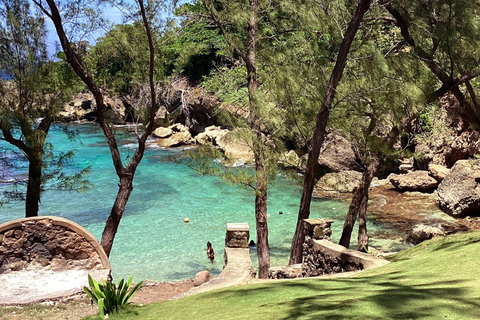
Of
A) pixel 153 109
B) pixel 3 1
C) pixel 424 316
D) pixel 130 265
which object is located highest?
pixel 3 1

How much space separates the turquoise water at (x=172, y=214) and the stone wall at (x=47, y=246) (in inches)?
162

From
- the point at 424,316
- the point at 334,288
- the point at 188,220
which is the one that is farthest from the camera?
the point at 188,220

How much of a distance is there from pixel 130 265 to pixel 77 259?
5696 millimetres

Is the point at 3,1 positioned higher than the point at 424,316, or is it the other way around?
the point at 3,1

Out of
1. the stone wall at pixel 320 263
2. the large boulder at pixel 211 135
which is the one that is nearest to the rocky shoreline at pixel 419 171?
the stone wall at pixel 320 263

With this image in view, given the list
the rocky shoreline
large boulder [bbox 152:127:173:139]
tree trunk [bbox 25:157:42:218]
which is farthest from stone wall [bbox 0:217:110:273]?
large boulder [bbox 152:127:173:139]

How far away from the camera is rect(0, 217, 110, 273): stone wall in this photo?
9016mm

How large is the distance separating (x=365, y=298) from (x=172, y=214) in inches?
625

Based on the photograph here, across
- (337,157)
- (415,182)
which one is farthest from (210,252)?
(337,157)

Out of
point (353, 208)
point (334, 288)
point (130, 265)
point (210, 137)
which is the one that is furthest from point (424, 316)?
point (210, 137)

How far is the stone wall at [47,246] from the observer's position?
9.02 metres

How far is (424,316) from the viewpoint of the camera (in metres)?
4.23

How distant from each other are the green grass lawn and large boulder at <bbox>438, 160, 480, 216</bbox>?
9477 millimetres

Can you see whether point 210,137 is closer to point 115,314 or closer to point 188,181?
point 188,181
